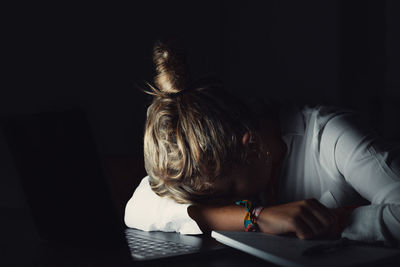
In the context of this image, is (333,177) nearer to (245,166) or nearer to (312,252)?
(245,166)

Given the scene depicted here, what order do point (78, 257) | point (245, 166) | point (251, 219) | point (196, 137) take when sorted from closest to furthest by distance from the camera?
point (78, 257) < point (251, 219) < point (196, 137) < point (245, 166)

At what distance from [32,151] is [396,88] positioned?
2.27 metres

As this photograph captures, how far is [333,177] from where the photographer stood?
4.03 ft

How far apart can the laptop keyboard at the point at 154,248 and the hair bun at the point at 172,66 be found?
1.19ft

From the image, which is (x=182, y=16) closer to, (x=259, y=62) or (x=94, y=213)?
(x=259, y=62)

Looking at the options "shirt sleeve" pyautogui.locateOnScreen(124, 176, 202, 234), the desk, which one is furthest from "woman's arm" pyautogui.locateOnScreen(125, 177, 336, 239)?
the desk

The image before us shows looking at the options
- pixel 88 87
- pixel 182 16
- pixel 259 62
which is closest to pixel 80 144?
pixel 88 87

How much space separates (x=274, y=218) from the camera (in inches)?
37.8

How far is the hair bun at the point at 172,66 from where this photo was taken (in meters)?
1.15

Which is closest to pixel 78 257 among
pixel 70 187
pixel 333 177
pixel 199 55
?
pixel 70 187

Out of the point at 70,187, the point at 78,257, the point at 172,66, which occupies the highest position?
the point at 172,66

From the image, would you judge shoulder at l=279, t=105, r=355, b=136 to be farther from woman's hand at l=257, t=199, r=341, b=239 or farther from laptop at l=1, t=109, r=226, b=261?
laptop at l=1, t=109, r=226, b=261

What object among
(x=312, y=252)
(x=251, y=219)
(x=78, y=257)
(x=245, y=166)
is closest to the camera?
(x=312, y=252)

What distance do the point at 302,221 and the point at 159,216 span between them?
15.0 inches
